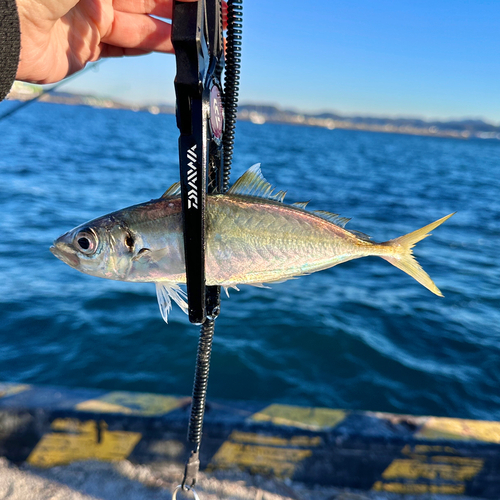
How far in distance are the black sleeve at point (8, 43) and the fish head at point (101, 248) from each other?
654 mm

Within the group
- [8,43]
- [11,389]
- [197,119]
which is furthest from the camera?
[11,389]

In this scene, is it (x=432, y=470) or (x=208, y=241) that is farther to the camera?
(x=432, y=470)

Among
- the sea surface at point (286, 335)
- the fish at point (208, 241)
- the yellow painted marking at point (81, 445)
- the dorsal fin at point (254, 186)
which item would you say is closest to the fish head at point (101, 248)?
the fish at point (208, 241)

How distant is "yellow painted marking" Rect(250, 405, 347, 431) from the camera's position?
10.9ft

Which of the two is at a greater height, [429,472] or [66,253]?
[66,253]

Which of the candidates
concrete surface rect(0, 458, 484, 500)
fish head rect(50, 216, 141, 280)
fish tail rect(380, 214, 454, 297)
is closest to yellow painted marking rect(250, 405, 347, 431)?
concrete surface rect(0, 458, 484, 500)

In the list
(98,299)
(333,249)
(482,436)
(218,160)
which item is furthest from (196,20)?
(98,299)

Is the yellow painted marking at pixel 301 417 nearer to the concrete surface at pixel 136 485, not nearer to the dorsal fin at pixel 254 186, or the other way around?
the concrete surface at pixel 136 485

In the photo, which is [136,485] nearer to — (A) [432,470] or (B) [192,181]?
(A) [432,470]

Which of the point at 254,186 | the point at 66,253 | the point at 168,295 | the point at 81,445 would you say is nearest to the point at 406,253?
the point at 254,186

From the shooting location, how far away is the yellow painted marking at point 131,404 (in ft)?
10.9

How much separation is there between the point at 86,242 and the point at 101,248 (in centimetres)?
5

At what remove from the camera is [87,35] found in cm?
229

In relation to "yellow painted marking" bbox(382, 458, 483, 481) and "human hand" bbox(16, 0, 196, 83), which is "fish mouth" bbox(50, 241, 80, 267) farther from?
"yellow painted marking" bbox(382, 458, 483, 481)
